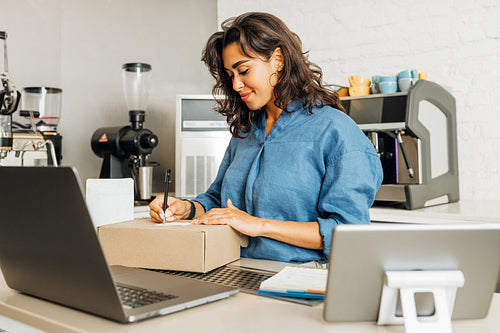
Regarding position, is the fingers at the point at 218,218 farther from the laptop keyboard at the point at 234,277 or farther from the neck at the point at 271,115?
the neck at the point at 271,115

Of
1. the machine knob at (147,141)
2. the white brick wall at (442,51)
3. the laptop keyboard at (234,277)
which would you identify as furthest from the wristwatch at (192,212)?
the white brick wall at (442,51)

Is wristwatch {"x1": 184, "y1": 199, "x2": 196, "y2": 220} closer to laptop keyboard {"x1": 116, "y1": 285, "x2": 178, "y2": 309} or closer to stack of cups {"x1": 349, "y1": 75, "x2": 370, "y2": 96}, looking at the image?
laptop keyboard {"x1": 116, "y1": 285, "x2": 178, "y2": 309}

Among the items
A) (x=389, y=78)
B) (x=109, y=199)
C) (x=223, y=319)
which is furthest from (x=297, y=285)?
(x=389, y=78)

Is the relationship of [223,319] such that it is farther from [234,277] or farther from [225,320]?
[234,277]

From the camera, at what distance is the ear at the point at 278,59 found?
1.37 m

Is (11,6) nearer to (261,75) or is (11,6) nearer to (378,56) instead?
(261,75)

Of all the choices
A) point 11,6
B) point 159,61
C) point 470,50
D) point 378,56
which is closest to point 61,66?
point 11,6

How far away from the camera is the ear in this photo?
4.50 ft

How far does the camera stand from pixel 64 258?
69 centimetres

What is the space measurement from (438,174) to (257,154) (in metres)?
1.21

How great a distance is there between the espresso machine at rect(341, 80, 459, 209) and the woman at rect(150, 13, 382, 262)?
2.66ft

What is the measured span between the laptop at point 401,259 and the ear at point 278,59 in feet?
2.78

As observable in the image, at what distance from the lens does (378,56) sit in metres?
2.64

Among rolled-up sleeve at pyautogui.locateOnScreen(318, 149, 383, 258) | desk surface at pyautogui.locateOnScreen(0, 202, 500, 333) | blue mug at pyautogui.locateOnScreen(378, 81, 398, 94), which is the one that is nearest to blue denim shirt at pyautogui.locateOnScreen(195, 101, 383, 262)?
rolled-up sleeve at pyautogui.locateOnScreen(318, 149, 383, 258)
